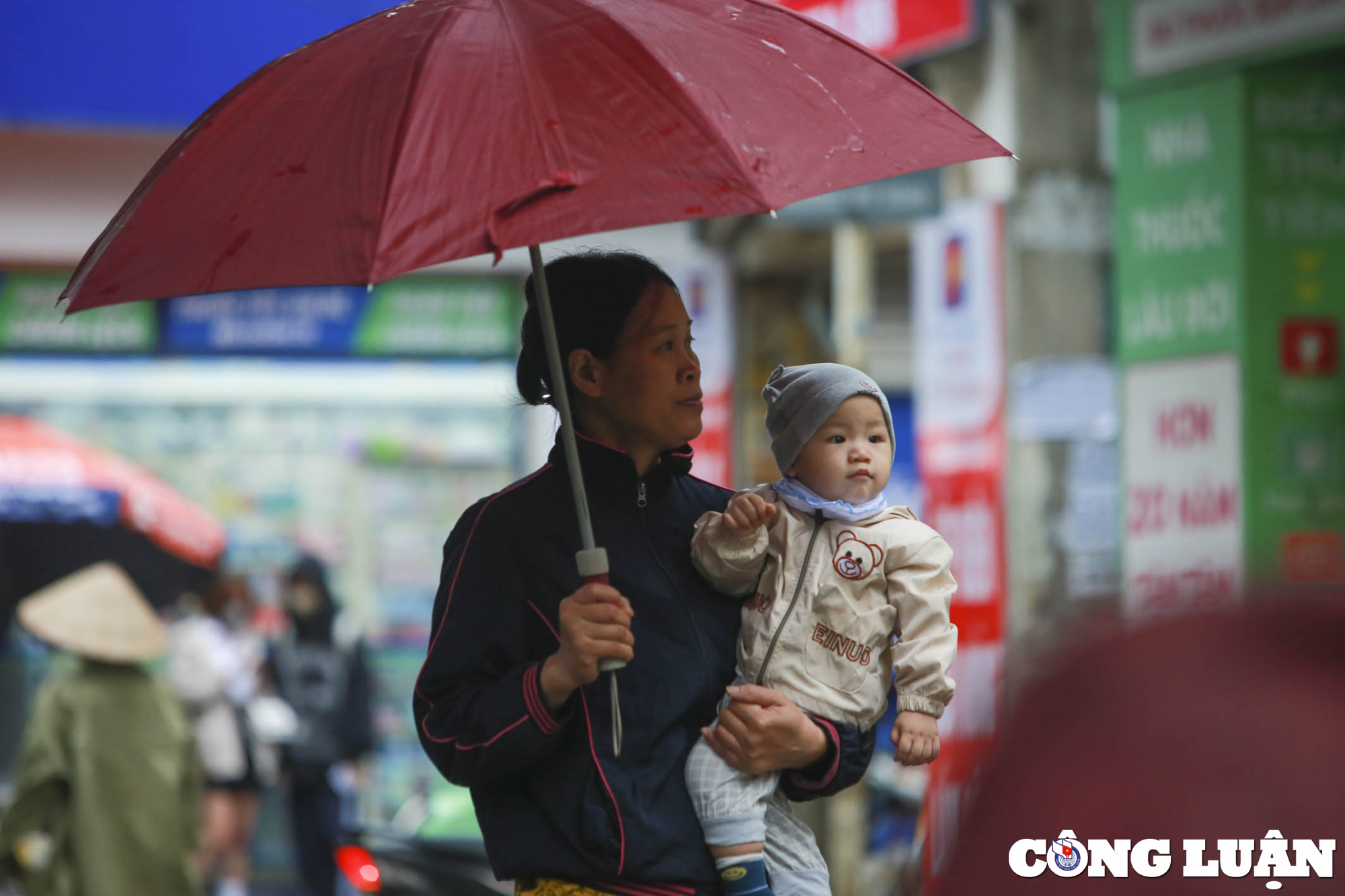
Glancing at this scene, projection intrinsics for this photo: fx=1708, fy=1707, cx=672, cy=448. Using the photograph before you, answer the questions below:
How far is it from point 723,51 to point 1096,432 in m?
5.46

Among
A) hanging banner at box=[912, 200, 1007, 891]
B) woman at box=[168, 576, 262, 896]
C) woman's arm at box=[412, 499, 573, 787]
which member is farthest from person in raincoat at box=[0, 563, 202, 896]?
woman's arm at box=[412, 499, 573, 787]

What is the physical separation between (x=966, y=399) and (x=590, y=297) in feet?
15.5

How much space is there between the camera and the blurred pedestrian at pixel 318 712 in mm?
9586

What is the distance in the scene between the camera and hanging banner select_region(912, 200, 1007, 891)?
676cm

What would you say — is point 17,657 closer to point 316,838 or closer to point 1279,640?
point 316,838

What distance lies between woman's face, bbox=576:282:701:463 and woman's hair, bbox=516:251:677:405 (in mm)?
17

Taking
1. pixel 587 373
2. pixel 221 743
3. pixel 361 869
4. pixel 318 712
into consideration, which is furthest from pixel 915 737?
pixel 221 743

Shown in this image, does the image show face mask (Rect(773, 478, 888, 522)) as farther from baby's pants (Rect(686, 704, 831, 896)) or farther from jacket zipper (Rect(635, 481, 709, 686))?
baby's pants (Rect(686, 704, 831, 896))

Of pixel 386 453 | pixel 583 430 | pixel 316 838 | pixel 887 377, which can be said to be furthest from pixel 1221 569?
pixel 887 377

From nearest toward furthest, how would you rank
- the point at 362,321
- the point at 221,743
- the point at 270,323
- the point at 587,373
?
the point at 587,373 < the point at 221,743 < the point at 270,323 < the point at 362,321

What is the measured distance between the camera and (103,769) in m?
6.93

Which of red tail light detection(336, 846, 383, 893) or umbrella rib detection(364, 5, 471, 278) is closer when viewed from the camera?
umbrella rib detection(364, 5, 471, 278)

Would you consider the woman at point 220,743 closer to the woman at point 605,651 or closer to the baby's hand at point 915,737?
the woman at point 605,651

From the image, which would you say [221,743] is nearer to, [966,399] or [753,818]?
[966,399]
